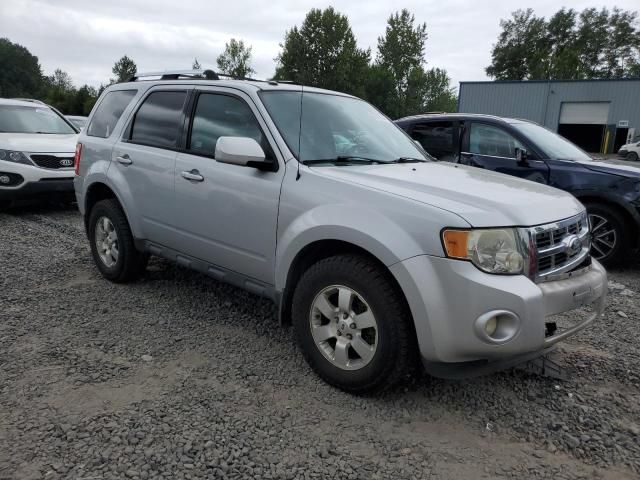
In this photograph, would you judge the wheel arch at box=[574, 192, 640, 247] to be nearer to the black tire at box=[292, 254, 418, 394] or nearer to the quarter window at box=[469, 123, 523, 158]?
the quarter window at box=[469, 123, 523, 158]

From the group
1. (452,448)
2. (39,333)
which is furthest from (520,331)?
(39,333)

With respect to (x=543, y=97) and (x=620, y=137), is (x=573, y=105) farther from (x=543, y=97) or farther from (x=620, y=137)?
(x=620, y=137)

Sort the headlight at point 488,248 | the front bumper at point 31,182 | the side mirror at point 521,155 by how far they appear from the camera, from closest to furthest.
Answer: the headlight at point 488,248
the side mirror at point 521,155
the front bumper at point 31,182

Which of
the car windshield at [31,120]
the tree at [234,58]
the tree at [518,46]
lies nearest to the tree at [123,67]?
the tree at [234,58]

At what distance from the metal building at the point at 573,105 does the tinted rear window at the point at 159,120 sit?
31059mm

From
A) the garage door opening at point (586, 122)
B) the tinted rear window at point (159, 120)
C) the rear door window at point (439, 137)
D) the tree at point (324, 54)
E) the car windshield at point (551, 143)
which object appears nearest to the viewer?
the tinted rear window at point (159, 120)

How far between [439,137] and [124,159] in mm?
4225

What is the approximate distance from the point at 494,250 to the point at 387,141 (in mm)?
1644

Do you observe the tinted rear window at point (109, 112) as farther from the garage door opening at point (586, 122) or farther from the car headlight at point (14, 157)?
the garage door opening at point (586, 122)

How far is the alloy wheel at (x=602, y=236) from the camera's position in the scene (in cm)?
567

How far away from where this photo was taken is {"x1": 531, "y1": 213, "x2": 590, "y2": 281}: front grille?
2674 millimetres

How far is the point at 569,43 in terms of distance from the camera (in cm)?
6738

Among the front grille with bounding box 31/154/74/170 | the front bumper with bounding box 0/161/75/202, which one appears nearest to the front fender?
the front bumper with bounding box 0/161/75/202

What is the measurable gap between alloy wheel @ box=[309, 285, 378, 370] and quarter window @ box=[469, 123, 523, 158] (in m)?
4.31
